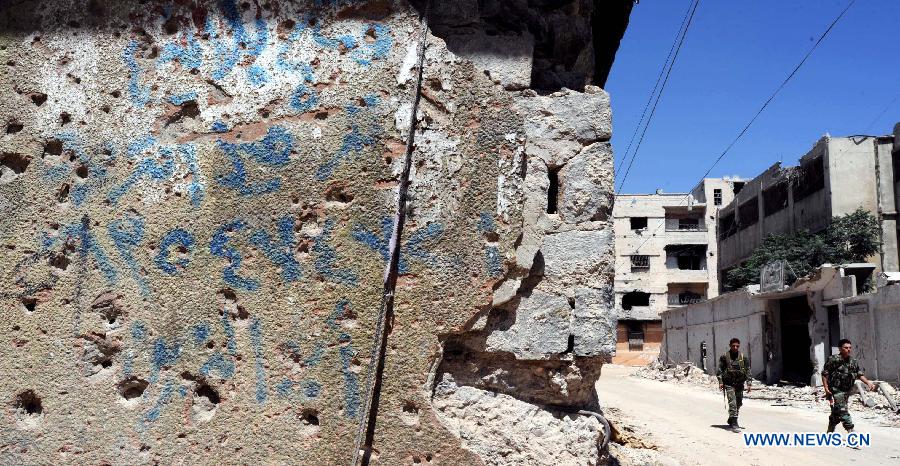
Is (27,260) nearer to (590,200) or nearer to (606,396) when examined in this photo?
(590,200)

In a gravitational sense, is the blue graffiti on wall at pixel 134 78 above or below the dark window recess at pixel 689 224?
below

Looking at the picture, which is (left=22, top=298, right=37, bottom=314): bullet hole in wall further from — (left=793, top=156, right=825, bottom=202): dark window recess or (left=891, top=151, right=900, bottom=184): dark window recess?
(left=793, top=156, right=825, bottom=202): dark window recess

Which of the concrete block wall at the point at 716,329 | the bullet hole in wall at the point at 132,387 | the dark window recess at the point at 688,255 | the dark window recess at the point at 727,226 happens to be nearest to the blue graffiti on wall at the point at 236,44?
the bullet hole in wall at the point at 132,387

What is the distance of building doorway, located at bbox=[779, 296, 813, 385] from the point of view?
18312 millimetres

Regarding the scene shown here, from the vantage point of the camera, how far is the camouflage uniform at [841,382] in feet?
27.3

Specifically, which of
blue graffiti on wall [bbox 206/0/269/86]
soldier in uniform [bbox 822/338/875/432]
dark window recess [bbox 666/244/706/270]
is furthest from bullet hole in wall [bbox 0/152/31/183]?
dark window recess [bbox 666/244/706/270]

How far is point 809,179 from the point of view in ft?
87.7

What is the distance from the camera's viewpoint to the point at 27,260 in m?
3.16

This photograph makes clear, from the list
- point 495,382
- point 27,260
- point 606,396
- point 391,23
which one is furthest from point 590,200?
point 606,396

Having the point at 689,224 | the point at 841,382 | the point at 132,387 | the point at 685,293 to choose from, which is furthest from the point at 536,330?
the point at 689,224

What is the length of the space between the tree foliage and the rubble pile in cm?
409

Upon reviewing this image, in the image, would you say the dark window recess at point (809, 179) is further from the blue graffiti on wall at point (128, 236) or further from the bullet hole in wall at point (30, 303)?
the bullet hole in wall at point (30, 303)

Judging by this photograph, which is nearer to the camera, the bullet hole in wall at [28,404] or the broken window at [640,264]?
the bullet hole in wall at [28,404]

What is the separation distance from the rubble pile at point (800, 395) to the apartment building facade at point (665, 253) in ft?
50.0
